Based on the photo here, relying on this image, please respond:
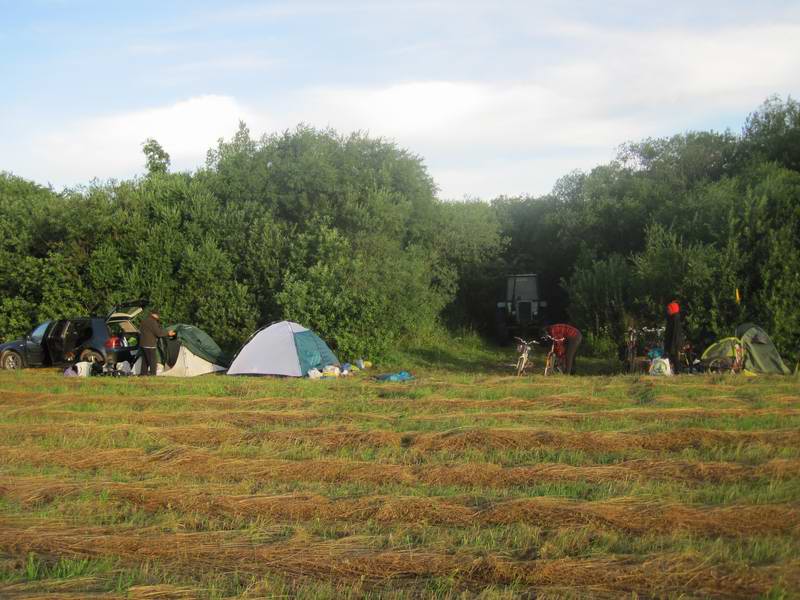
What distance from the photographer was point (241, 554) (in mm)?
5777

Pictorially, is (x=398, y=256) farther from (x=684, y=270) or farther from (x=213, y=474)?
(x=213, y=474)

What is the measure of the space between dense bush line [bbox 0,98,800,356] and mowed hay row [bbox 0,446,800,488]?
11263 mm

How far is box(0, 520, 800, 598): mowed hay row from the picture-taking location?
5.11 m

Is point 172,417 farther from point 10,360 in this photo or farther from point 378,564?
point 10,360

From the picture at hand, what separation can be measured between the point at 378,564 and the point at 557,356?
12.3 m

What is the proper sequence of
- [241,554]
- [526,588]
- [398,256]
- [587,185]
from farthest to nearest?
[587,185]
[398,256]
[241,554]
[526,588]

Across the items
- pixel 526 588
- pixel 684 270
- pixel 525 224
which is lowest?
pixel 526 588

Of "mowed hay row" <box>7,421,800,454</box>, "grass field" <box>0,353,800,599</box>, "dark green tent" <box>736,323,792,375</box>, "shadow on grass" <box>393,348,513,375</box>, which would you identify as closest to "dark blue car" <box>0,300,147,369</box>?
"grass field" <box>0,353,800,599</box>

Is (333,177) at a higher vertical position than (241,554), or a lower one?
higher

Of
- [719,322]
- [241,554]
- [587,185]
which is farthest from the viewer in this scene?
[587,185]

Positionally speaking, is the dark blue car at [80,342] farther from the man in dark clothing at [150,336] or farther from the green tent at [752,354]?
the green tent at [752,354]

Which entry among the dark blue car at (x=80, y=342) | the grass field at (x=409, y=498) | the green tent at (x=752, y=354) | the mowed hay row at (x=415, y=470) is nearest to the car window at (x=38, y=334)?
the dark blue car at (x=80, y=342)

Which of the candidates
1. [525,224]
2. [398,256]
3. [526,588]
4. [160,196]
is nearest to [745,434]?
[526,588]

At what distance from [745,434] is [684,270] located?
33.7 feet
